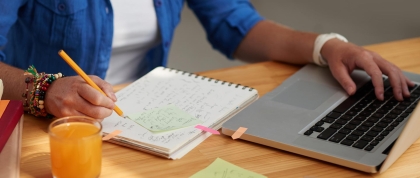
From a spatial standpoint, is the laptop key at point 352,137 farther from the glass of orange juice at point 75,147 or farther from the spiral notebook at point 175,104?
the glass of orange juice at point 75,147

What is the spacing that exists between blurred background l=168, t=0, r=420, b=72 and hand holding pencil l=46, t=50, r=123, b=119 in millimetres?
1434

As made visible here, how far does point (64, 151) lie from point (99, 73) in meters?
0.70

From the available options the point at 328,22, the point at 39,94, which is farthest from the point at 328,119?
the point at 328,22

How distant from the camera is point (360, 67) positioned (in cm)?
127

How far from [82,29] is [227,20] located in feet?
1.37

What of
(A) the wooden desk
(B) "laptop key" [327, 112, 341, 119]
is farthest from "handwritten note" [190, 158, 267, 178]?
(B) "laptop key" [327, 112, 341, 119]

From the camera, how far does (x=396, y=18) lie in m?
2.17

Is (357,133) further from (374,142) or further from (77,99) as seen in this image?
(77,99)

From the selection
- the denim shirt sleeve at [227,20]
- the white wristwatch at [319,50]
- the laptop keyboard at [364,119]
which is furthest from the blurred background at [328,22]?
the laptop keyboard at [364,119]

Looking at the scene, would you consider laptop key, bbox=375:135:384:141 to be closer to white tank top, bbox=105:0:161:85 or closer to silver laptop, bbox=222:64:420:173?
silver laptop, bbox=222:64:420:173

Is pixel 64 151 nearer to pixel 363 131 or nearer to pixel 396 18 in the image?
pixel 363 131

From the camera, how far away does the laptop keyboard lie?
1.00 metres

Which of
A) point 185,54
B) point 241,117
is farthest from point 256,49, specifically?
point 185,54

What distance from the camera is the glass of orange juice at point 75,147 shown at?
0.85 meters
